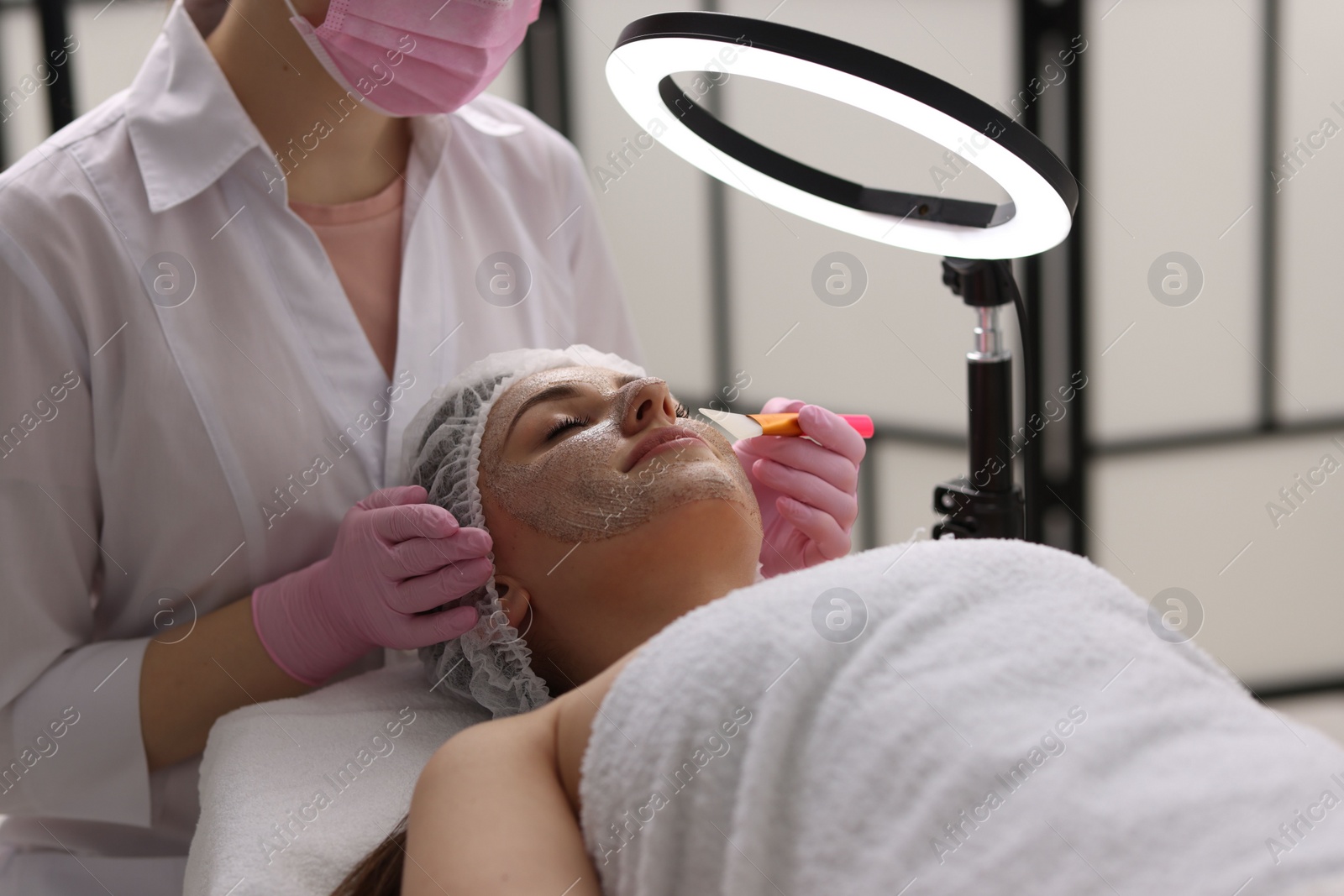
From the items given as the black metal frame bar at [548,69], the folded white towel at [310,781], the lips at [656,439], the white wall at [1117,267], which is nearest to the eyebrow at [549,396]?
the lips at [656,439]

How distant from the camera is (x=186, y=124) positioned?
1339 millimetres

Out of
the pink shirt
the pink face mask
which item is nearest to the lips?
the pink shirt

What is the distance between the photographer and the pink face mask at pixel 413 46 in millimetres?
1291

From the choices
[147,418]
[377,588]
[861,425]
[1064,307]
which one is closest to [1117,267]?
[1064,307]

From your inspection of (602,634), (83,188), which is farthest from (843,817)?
(83,188)

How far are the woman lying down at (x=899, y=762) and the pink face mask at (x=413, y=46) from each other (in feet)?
2.64

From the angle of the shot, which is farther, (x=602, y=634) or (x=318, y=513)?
(x=318, y=513)

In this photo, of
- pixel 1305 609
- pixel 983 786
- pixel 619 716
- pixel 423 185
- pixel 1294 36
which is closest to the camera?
pixel 983 786

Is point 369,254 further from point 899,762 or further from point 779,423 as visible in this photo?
point 899,762

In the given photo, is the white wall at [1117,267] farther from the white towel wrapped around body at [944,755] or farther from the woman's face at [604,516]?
the white towel wrapped around body at [944,755]

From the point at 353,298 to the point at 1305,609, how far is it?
7.85 ft

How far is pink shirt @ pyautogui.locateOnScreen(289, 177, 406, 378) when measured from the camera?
144 cm

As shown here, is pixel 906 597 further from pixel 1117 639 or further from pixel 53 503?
pixel 53 503

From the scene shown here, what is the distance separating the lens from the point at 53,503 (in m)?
1.23
